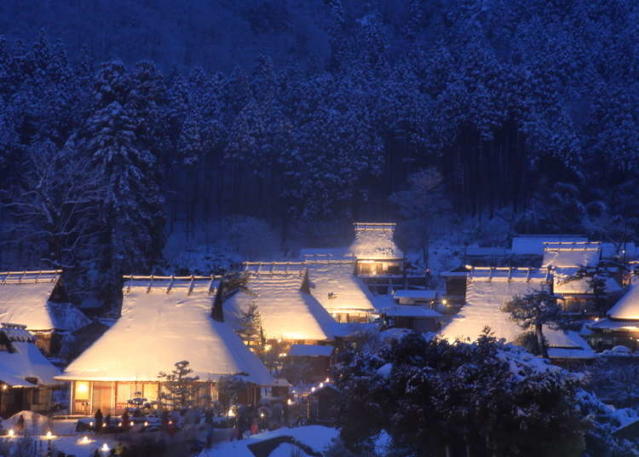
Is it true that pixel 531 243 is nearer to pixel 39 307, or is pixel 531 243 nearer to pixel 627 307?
pixel 627 307

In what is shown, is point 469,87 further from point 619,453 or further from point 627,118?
point 619,453

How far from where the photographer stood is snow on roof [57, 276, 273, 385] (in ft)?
104

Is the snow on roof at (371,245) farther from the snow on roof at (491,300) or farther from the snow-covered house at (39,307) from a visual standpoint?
the snow-covered house at (39,307)

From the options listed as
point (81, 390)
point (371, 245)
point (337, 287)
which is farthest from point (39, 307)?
point (371, 245)

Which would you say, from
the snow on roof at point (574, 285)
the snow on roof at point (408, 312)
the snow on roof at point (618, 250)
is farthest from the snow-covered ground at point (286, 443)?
the snow on roof at point (618, 250)

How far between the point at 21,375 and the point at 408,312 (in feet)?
75.1

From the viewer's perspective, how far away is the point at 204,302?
1382 inches

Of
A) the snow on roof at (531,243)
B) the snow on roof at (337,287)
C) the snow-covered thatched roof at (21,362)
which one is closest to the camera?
the snow-covered thatched roof at (21,362)

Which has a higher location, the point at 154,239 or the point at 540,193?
the point at 540,193

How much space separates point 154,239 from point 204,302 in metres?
21.7

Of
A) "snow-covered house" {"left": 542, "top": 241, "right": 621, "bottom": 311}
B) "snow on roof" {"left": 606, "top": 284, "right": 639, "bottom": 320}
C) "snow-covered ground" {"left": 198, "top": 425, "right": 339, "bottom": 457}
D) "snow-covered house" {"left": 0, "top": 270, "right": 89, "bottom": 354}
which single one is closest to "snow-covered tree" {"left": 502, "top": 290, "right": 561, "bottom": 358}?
"snow on roof" {"left": 606, "top": 284, "right": 639, "bottom": 320}

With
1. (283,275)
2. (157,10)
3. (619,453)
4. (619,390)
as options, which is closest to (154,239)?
(283,275)

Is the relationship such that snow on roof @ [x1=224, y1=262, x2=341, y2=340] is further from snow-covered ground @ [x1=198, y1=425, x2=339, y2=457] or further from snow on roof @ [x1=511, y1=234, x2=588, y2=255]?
snow on roof @ [x1=511, y1=234, x2=588, y2=255]

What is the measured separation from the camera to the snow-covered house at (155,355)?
104 ft
